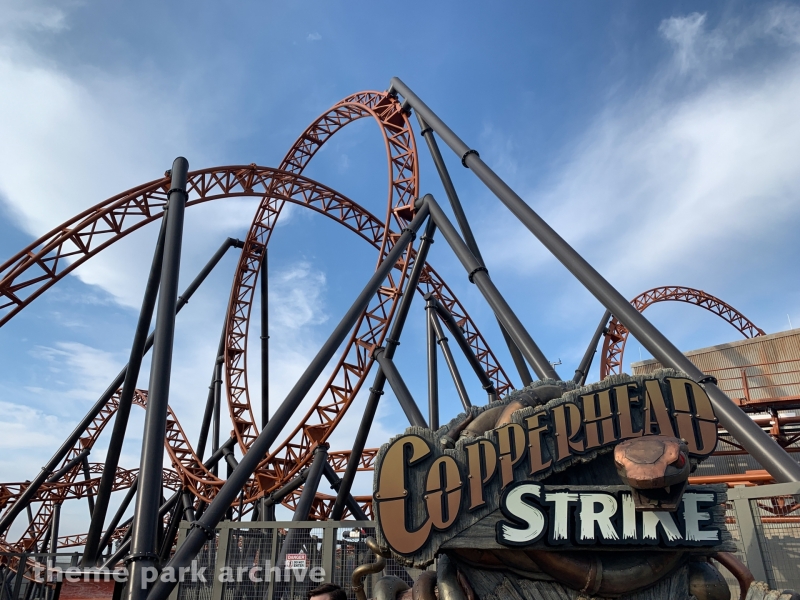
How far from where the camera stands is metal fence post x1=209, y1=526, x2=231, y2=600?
476cm

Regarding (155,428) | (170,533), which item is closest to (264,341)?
(170,533)

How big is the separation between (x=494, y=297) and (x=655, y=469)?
4045 millimetres

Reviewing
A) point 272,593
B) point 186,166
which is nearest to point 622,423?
point 272,593

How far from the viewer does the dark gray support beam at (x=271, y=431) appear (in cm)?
508

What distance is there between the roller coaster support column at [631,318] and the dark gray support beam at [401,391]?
123 inches

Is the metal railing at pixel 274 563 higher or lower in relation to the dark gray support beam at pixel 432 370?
lower

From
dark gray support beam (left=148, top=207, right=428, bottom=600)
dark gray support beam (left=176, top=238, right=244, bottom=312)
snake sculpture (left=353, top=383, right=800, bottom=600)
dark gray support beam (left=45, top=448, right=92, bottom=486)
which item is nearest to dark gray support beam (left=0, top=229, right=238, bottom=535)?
dark gray support beam (left=176, top=238, right=244, bottom=312)

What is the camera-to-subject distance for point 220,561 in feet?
15.9

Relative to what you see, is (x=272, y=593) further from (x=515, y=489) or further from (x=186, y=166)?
(x=186, y=166)

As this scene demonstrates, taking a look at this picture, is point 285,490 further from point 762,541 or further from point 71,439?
point 762,541

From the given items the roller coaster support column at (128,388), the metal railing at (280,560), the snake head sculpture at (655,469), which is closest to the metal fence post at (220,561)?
the metal railing at (280,560)

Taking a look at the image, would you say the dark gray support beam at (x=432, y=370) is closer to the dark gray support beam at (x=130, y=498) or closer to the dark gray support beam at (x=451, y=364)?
the dark gray support beam at (x=451, y=364)

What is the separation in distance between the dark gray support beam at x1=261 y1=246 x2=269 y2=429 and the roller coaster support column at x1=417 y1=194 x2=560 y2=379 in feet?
20.4

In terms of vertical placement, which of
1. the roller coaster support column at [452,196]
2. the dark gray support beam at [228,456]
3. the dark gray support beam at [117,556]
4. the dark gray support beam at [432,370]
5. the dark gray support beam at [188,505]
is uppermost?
the roller coaster support column at [452,196]
